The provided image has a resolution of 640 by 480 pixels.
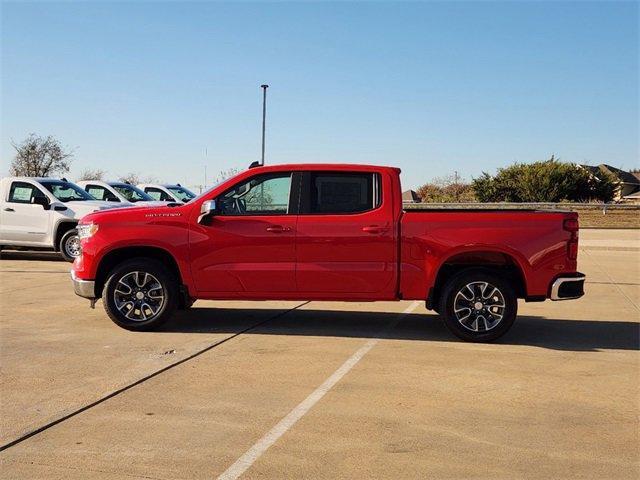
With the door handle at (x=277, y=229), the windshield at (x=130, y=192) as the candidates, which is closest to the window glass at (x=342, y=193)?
the door handle at (x=277, y=229)

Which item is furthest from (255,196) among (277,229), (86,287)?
(86,287)

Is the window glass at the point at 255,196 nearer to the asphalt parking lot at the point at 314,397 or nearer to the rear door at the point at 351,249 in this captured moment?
the rear door at the point at 351,249

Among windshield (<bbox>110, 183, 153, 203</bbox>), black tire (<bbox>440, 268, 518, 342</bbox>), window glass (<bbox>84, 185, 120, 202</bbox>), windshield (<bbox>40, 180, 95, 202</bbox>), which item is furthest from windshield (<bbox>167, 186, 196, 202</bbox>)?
black tire (<bbox>440, 268, 518, 342</bbox>)

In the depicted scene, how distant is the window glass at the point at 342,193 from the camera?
842 centimetres

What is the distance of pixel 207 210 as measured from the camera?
832 cm

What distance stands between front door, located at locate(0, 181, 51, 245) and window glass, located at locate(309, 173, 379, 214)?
1004cm

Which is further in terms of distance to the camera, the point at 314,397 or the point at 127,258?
the point at 127,258

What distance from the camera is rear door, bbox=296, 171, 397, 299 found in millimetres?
8242

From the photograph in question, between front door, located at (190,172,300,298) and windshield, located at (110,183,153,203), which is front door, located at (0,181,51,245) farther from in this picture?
front door, located at (190,172,300,298)

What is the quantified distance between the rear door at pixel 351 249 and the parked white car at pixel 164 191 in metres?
15.1

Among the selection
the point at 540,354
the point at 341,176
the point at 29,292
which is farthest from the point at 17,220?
the point at 540,354

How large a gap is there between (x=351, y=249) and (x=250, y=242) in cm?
111

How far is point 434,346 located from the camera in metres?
7.93

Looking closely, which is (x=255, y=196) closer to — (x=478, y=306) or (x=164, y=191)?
(x=478, y=306)
